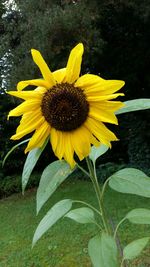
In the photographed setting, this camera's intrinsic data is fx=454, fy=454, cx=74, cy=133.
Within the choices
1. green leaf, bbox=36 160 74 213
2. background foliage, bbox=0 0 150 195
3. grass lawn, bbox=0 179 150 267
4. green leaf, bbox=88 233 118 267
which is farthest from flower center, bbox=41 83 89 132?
background foliage, bbox=0 0 150 195

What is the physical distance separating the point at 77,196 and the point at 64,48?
216cm

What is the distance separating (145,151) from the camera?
823 cm

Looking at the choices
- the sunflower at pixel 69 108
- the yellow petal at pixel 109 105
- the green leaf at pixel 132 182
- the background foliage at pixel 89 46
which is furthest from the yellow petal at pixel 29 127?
the background foliage at pixel 89 46

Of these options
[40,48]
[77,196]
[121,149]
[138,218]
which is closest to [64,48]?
[40,48]

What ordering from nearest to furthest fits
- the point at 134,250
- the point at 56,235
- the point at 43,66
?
1. the point at 43,66
2. the point at 134,250
3. the point at 56,235

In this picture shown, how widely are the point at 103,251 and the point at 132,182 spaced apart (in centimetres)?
16

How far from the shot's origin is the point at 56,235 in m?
4.73

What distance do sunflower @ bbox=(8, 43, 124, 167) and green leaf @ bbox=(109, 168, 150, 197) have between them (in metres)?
0.15

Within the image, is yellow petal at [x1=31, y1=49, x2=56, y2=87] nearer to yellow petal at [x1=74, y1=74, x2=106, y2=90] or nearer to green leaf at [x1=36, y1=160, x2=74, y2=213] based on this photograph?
yellow petal at [x1=74, y1=74, x2=106, y2=90]

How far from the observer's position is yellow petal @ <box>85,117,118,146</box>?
0.82 meters

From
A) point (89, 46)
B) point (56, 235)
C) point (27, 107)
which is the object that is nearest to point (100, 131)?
point (27, 107)

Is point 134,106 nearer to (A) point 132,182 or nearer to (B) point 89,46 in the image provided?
(A) point 132,182

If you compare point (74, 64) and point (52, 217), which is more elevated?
point (74, 64)

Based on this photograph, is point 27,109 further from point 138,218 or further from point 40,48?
point 40,48
